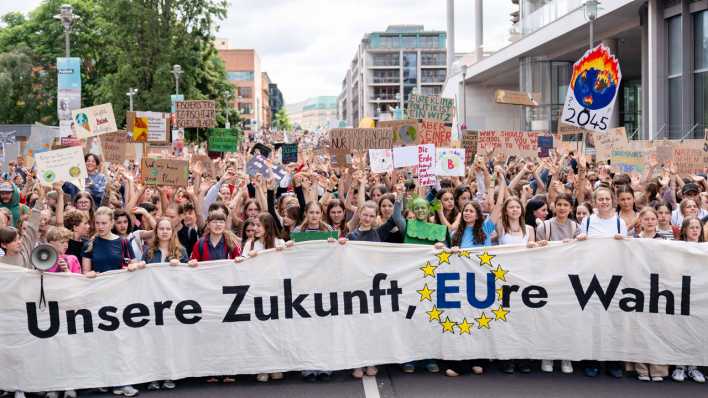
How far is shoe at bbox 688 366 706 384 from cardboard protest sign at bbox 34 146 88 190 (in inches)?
274

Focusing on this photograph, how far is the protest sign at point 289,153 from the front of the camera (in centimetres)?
1425

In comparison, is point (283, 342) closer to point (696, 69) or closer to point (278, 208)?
point (278, 208)

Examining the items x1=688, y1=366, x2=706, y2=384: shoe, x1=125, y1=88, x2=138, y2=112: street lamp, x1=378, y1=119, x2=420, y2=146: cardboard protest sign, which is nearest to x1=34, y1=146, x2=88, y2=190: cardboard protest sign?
x1=378, y1=119, x2=420, y2=146: cardboard protest sign

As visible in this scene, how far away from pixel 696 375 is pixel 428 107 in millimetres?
8586

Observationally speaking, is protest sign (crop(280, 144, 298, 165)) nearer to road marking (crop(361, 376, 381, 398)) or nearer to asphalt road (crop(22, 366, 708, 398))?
asphalt road (crop(22, 366, 708, 398))

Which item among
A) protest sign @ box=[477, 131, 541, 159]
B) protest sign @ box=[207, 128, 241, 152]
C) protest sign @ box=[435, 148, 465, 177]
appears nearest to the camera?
protest sign @ box=[435, 148, 465, 177]

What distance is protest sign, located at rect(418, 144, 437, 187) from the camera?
34.2 ft

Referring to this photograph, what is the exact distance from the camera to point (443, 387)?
653 centimetres

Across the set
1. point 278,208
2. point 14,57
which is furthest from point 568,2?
point 14,57

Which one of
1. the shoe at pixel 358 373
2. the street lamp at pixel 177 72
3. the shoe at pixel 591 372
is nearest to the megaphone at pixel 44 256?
the shoe at pixel 358 373

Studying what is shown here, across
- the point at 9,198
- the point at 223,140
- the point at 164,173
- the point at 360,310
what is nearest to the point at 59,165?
the point at 9,198

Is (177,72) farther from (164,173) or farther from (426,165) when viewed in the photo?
(426,165)

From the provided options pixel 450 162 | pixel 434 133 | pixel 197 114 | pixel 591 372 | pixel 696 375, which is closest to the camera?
pixel 696 375

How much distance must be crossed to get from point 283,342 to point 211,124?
911 centimetres
